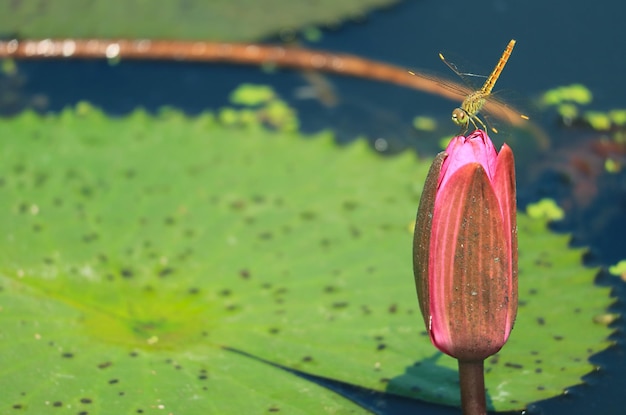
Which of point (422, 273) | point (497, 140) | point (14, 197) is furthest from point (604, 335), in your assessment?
point (14, 197)

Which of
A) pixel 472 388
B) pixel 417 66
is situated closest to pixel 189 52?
pixel 417 66

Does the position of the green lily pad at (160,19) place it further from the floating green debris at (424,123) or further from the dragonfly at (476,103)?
the dragonfly at (476,103)

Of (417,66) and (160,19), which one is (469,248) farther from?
(160,19)

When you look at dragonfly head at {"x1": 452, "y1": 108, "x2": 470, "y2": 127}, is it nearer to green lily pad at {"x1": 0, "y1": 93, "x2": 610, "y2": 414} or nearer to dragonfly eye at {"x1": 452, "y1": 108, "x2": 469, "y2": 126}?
dragonfly eye at {"x1": 452, "y1": 108, "x2": 469, "y2": 126}

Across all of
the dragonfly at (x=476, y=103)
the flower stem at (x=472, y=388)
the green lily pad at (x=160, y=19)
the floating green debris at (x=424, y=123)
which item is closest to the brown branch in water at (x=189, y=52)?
the green lily pad at (x=160, y=19)

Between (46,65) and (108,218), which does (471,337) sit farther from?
(46,65)

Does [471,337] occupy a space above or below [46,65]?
below

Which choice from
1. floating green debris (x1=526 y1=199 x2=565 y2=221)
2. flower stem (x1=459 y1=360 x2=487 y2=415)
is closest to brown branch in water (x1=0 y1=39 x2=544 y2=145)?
floating green debris (x1=526 y1=199 x2=565 y2=221)
